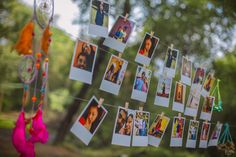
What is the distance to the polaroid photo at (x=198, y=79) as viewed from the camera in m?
2.39

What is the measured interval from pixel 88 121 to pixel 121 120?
0.29 meters

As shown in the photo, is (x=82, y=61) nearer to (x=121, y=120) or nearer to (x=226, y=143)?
(x=121, y=120)

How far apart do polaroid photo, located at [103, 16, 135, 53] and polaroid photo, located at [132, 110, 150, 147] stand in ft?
1.48

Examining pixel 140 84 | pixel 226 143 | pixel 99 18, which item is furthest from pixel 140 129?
pixel 226 143

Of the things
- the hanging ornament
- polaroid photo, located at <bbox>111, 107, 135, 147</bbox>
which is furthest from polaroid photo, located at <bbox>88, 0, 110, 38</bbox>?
the hanging ornament

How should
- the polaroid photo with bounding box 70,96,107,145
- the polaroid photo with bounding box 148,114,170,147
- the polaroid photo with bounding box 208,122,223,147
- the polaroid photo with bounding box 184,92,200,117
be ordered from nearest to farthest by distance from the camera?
the polaroid photo with bounding box 70,96,107,145 < the polaroid photo with bounding box 148,114,170,147 < the polaroid photo with bounding box 184,92,200,117 < the polaroid photo with bounding box 208,122,223,147

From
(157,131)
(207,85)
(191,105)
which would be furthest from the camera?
(207,85)

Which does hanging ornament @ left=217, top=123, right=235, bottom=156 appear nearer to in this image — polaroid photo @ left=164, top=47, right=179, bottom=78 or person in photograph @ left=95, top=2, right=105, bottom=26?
polaroid photo @ left=164, top=47, right=179, bottom=78

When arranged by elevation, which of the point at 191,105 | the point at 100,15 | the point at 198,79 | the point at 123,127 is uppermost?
the point at 100,15

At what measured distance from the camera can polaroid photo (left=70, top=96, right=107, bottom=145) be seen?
160 cm

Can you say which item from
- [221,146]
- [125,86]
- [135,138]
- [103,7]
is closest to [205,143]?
[221,146]

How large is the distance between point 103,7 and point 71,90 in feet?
30.1

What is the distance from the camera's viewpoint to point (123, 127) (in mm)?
1882

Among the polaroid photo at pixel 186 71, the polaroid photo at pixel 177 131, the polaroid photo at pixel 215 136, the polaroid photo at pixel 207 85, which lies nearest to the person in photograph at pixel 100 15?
the polaroid photo at pixel 186 71
